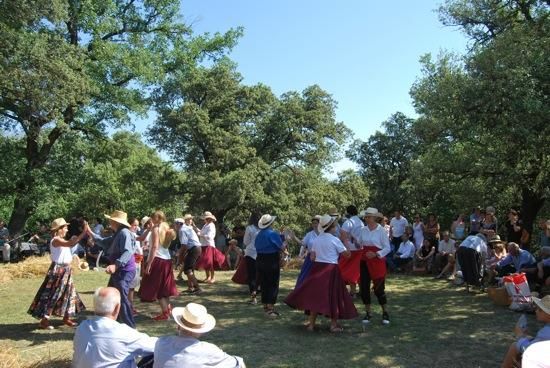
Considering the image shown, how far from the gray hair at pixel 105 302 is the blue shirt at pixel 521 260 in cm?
906

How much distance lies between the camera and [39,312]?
7.71 meters

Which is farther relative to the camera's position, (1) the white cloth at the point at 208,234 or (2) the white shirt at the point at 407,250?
(2) the white shirt at the point at 407,250

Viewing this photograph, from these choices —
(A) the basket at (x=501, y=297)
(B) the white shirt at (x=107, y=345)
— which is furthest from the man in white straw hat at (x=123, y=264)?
(A) the basket at (x=501, y=297)

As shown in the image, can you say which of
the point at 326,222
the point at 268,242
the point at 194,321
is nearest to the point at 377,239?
the point at 326,222

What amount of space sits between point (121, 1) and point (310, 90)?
1551 cm

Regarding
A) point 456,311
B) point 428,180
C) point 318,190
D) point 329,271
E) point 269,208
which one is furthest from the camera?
point 318,190

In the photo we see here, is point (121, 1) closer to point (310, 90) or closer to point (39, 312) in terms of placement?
point (310, 90)

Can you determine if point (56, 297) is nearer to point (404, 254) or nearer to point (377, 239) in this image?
point (377, 239)

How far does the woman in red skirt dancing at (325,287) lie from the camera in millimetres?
7570

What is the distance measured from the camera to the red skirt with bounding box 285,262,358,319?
755 centimetres

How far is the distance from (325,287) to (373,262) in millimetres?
1050

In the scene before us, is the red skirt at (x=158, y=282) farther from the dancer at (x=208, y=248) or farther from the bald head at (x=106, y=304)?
the bald head at (x=106, y=304)

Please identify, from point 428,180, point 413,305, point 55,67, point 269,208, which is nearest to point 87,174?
point 55,67

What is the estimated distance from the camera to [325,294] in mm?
7539
